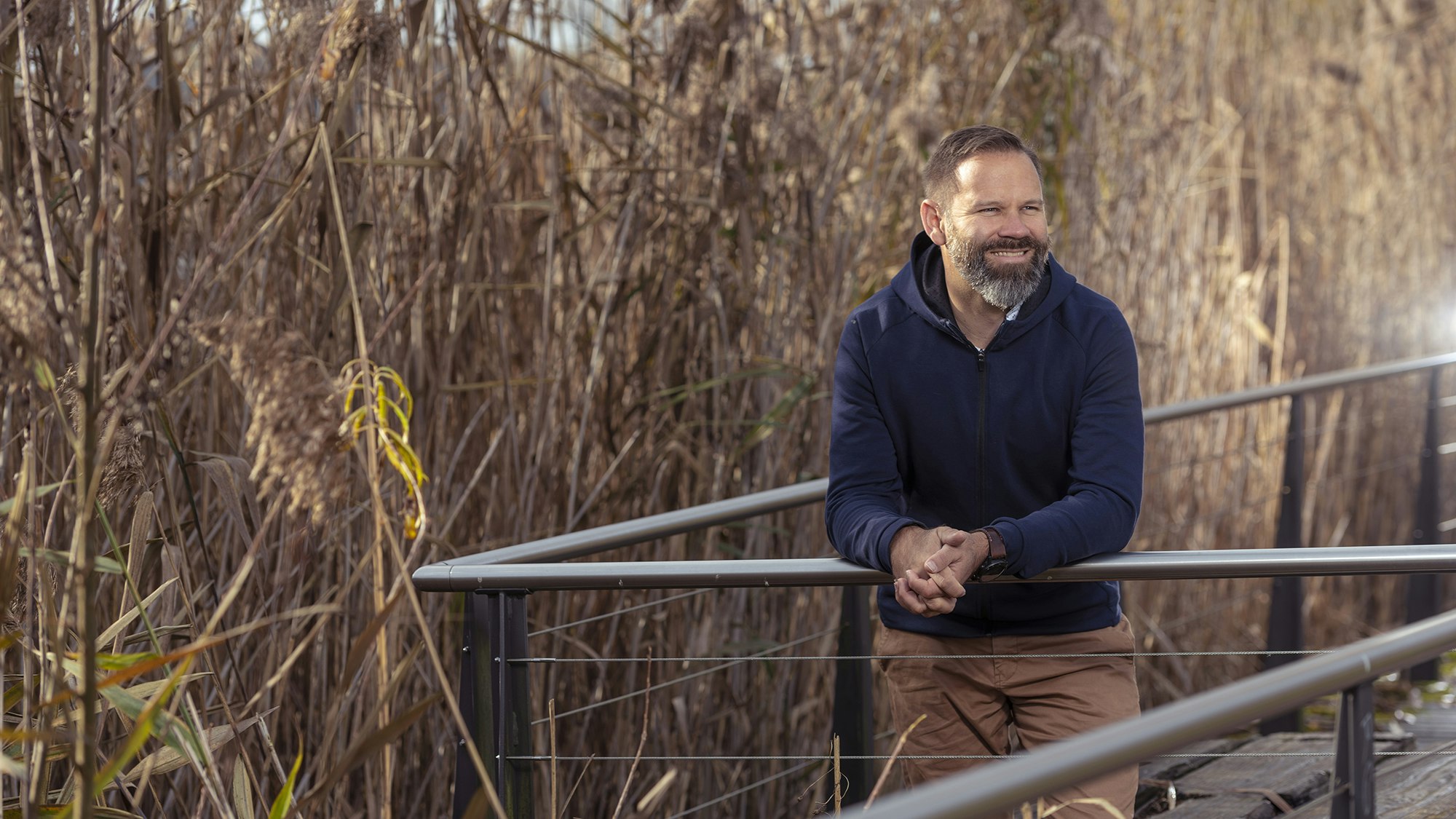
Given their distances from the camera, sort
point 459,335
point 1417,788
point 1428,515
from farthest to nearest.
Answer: point 1428,515
point 1417,788
point 459,335

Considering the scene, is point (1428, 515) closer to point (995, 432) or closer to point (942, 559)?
point (995, 432)

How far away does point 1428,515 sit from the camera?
417 cm

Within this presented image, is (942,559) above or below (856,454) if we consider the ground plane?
below

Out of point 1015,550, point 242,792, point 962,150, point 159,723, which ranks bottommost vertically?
point 242,792

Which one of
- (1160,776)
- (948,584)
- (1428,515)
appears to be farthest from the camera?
(1428,515)

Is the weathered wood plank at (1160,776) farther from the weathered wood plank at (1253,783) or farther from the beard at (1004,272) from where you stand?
the beard at (1004,272)

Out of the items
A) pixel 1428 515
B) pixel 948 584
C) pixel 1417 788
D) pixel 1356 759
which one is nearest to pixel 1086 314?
pixel 948 584

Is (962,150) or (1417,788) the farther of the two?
(1417,788)

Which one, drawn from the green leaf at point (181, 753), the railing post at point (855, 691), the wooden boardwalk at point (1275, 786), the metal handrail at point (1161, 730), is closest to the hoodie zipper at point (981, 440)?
the railing post at point (855, 691)

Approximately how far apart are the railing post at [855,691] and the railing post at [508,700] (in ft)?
2.52

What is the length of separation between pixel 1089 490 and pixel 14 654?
1.34 meters

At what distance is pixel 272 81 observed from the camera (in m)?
2.28

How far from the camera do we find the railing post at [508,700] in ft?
5.85

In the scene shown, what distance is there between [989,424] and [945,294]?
206 mm
